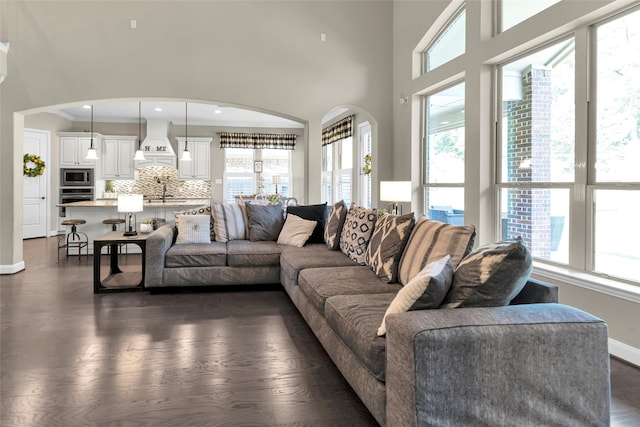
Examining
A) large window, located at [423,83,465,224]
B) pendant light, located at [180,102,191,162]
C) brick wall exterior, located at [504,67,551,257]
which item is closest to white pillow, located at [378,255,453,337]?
brick wall exterior, located at [504,67,551,257]

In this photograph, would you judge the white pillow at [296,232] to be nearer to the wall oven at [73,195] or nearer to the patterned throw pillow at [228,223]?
the patterned throw pillow at [228,223]

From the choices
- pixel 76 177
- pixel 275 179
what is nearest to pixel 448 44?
pixel 275 179

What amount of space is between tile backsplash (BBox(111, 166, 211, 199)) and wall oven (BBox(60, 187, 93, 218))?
78 cm

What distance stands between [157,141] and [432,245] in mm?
8916

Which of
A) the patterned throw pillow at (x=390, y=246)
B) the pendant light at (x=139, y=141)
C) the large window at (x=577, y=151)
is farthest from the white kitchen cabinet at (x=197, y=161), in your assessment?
the patterned throw pillow at (x=390, y=246)

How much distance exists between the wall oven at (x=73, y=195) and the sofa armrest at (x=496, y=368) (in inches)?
393

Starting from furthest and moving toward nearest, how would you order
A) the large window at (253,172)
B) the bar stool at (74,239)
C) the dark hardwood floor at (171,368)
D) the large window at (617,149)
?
the large window at (253,172) → the bar stool at (74,239) → the large window at (617,149) → the dark hardwood floor at (171,368)

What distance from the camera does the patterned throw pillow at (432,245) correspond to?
2.56 m

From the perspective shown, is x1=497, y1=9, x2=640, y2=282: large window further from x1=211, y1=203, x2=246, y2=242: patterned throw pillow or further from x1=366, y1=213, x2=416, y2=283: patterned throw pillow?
x1=211, y1=203, x2=246, y2=242: patterned throw pillow

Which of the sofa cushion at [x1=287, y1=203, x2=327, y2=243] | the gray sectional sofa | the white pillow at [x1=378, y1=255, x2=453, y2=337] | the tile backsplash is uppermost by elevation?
the tile backsplash

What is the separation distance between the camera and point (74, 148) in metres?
10.0

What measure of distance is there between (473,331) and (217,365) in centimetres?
170

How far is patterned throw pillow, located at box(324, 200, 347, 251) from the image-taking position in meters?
4.66

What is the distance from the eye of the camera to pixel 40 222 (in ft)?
31.1
